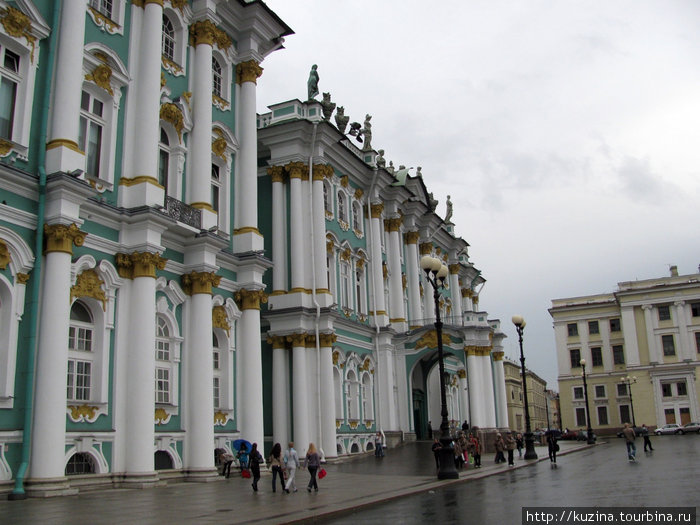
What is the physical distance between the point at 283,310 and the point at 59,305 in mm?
15012

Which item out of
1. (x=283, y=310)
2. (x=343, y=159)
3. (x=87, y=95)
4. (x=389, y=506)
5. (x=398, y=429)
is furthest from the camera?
(x=398, y=429)

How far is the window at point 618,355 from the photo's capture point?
8694 cm

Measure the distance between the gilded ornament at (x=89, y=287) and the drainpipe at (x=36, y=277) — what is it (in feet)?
4.71

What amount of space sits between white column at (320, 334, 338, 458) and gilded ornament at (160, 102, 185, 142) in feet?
40.6

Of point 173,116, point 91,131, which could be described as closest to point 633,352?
point 173,116

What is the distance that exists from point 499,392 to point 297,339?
27524 millimetres

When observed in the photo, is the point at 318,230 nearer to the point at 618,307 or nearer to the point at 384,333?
the point at 384,333

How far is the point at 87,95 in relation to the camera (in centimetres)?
2073

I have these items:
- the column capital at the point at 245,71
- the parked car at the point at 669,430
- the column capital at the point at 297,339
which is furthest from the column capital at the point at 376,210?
the parked car at the point at 669,430

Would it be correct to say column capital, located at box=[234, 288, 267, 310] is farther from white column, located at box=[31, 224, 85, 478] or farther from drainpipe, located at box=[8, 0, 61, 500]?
drainpipe, located at box=[8, 0, 61, 500]

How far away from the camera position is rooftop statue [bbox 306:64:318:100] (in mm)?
35750

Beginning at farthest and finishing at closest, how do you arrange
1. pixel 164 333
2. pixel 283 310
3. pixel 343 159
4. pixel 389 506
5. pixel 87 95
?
pixel 343 159 → pixel 283 310 → pixel 164 333 → pixel 87 95 → pixel 389 506

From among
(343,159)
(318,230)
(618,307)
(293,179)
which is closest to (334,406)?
(318,230)

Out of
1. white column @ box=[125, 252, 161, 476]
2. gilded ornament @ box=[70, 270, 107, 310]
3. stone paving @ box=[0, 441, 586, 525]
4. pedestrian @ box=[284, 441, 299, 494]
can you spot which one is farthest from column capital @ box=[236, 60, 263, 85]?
pedestrian @ box=[284, 441, 299, 494]
